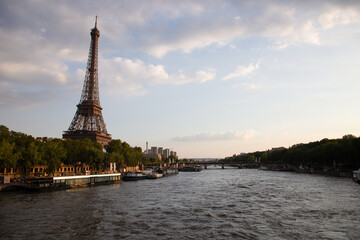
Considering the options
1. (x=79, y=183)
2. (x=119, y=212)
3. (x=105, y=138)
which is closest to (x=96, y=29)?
(x=105, y=138)

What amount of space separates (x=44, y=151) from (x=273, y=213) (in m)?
56.5

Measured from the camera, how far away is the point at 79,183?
214ft

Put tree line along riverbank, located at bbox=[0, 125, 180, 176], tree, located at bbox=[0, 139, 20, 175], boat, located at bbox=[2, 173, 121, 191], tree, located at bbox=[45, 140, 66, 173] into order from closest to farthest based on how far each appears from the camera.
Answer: boat, located at bbox=[2, 173, 121, 191]
tree, located at bbox=[0, 139, 20, 175]
tree line along riverbank, located at bbox=[0, 125, 180, 176]
tree, located at bbox=[45, 140, 66, 173]

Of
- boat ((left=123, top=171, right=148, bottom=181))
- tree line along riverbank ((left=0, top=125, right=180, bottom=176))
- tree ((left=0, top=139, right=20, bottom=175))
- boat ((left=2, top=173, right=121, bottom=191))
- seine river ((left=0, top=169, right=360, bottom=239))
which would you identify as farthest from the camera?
boat ((left=123, top=171, right=148, bottom=181))

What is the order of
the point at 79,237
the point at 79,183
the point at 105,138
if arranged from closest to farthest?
the point at 79,237, the point at 79,183, the point at 105,138

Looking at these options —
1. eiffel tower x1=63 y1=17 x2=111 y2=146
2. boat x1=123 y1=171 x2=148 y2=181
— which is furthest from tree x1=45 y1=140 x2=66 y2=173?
eiffel tower x1=63 y1=17 x2=111 y2=146

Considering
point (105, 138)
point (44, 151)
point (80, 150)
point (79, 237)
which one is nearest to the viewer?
point (79, 237)

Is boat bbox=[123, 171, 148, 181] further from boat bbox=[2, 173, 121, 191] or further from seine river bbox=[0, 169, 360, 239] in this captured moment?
seine river bbox=[0, 169, 360, 239]

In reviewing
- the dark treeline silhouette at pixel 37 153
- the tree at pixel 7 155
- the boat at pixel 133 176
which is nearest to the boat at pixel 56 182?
the tree at pixel 7 155

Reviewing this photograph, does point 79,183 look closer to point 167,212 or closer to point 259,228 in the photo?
point 167,212

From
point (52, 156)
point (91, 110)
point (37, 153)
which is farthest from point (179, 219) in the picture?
point (91, 110)

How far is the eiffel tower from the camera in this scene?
130 metres

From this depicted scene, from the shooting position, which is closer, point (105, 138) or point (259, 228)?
point (259, 228)

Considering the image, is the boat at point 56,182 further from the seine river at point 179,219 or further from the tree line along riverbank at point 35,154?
the seine river at point 179,219
